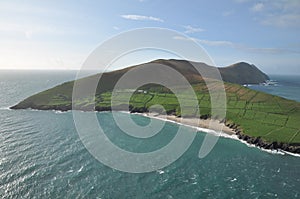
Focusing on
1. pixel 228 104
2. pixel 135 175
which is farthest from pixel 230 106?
pixel 135 175

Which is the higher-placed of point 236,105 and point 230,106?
point 236,105

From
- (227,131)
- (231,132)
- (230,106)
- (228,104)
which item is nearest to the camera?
(231,132)

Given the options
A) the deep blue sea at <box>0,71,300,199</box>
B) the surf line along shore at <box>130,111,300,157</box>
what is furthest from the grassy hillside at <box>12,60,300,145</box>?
the deep blue sea at <box>0,71,300,199</box>

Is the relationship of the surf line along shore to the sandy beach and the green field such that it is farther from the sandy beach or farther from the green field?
the green field

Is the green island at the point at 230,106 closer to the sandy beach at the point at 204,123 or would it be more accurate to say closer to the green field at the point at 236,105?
the green field at the point at 236,105

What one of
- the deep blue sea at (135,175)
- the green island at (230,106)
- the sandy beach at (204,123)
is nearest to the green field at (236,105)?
the green island at (230,106)

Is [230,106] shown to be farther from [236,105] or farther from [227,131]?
[227,131]
